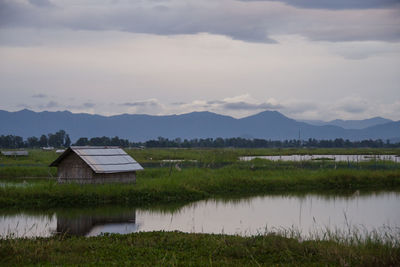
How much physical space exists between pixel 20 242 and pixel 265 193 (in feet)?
51.2

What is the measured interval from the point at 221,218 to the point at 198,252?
666 cm

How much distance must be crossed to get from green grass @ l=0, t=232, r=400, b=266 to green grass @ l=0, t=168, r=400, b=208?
7.89 m

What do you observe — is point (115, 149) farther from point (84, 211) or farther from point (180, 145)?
point (180, 145)

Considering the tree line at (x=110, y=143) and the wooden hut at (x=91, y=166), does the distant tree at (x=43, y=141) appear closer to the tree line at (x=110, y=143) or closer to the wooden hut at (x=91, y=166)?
the tree line at (x=110, y=143)

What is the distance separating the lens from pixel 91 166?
2006cm

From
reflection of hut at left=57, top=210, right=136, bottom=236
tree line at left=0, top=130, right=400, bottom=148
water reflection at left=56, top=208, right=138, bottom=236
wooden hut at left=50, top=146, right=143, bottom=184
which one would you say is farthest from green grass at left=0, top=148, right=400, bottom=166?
reflection of hut at left=57, top=210, right=136, bottom=236

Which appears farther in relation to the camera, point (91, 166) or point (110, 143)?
point (110, 143)

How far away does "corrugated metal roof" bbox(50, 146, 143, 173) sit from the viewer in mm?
20344

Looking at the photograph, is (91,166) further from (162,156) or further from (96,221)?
(162,156)

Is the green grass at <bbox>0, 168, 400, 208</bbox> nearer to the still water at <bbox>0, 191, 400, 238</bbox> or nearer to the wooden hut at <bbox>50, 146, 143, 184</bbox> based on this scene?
the wooden hut at <bbox>50, 146, 143, 184</bbox>

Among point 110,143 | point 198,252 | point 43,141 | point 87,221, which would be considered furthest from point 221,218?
point 43,141

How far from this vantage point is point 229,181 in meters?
25.1

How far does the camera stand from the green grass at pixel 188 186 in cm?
1883

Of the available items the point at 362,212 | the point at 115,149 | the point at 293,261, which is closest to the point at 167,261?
the point at 293,261
